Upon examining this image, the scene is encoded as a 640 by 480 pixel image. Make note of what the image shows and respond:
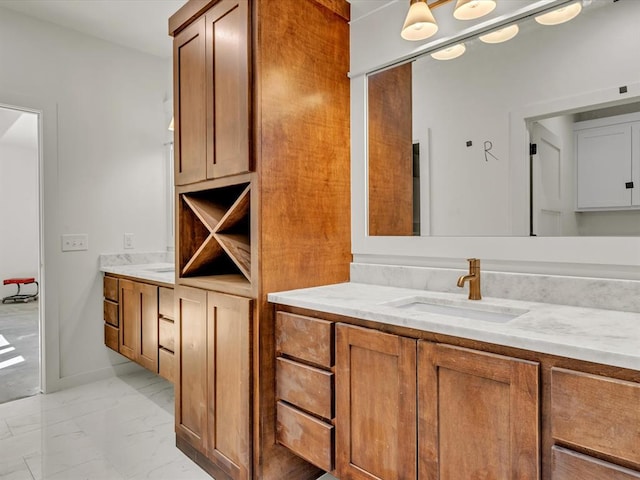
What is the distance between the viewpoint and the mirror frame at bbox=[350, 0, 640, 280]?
1.40 metres

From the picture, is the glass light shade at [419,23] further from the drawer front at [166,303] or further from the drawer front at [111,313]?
the drawer front at [111,313]

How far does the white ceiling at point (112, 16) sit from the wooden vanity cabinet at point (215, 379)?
6.19 feet

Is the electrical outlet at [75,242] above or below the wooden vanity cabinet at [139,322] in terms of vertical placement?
above

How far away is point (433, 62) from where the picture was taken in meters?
1.85

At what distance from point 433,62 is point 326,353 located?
1.36 meters

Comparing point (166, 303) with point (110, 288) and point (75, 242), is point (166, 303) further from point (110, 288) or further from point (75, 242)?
point (75, 242)

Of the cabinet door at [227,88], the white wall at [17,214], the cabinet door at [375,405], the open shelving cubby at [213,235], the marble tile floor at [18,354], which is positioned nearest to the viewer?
the cabinet door at [375,405]

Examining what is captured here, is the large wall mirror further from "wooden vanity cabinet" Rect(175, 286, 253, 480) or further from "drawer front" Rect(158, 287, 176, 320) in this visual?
"drawer front" Rect(158, 287, 176, 320)

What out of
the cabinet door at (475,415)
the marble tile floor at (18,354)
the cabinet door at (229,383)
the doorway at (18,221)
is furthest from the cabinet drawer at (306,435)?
the doorway at (18,221)

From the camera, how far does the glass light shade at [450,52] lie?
5.76 feet

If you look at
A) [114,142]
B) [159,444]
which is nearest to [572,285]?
[159,444]

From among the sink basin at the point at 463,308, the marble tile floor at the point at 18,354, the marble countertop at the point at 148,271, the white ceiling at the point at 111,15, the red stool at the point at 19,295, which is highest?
the white ceiling at the point at 111,15

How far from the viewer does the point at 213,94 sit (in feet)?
6.19

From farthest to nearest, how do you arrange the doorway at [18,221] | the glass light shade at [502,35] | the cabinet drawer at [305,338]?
the doorway at [18,221]
the glass light shade at [502,35]
the cabinet drawer at [305,338]
